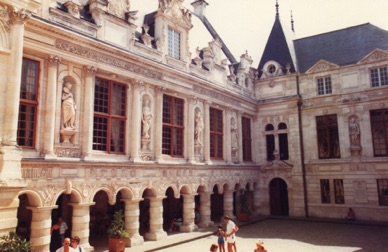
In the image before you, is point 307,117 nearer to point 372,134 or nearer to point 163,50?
point 372,134

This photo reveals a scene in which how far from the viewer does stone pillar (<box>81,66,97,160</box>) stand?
1396 centimetres

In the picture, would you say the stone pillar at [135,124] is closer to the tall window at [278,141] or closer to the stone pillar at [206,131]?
the stone pillar at [206,131]

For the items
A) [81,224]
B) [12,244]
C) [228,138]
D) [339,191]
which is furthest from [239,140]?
[12,244]

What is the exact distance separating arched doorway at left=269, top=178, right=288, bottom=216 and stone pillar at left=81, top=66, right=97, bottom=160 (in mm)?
16222

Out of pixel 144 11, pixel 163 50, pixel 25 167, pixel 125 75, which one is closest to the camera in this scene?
pixel 25 167

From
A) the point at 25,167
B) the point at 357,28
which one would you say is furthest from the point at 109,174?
the point at 357,28

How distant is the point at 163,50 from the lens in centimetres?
1827

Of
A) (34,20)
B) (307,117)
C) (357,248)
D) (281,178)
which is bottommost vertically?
(357,248)

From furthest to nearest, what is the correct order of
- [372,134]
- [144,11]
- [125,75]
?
[372,134] < [144,11] < [125,75]

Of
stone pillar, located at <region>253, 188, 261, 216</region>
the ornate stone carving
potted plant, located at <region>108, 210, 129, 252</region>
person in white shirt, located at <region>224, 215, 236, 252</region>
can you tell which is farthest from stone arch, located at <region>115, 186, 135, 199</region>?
stone pillar, located at <region>253, 188, 261, 216</region>

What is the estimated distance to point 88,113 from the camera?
1422cm

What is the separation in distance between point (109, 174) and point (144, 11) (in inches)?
401

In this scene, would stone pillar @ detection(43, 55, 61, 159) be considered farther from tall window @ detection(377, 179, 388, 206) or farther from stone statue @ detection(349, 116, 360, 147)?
tall window @ detection(377, 179, 388, 206)

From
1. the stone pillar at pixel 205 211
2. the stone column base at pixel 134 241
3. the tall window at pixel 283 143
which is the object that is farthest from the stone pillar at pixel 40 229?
the tall window at pixel 283 143
